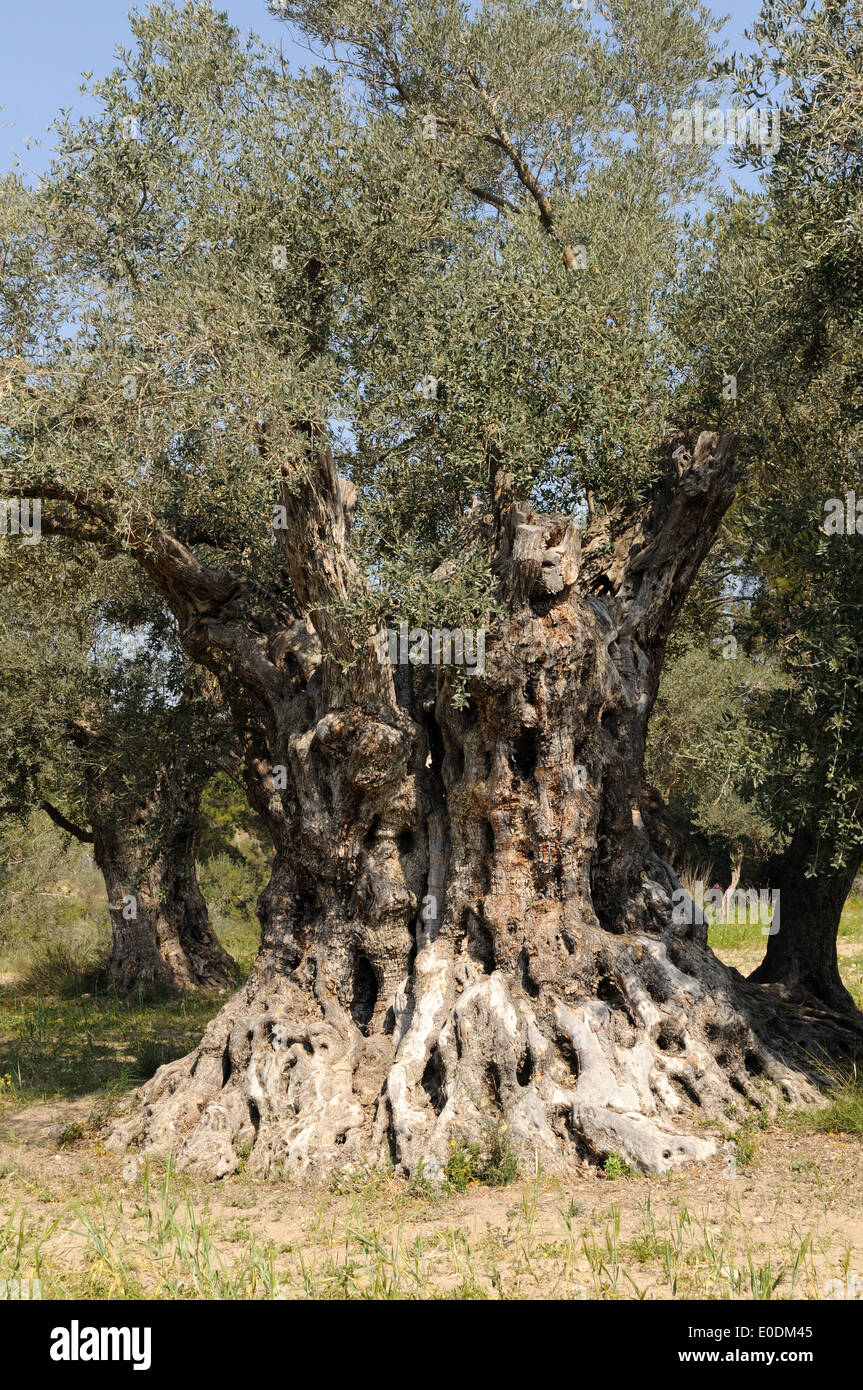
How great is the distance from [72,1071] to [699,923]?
7.49m

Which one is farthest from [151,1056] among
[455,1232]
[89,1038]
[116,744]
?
[455,1232]

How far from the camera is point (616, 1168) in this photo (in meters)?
8.38

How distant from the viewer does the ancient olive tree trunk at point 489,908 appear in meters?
9.10

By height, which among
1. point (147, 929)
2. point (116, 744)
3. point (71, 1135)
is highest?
point (116, 744)

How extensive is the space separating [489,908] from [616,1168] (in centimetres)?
246

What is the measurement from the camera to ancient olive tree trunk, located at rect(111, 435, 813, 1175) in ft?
29.9

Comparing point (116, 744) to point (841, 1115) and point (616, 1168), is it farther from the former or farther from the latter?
point (841, 1115)

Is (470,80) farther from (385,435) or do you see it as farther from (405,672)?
(405,672)

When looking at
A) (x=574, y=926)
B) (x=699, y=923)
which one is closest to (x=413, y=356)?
(x=574, y=926)

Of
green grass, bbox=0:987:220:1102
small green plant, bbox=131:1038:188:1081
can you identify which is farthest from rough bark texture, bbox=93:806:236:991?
small green plant, bbox=131:1038:188:1081

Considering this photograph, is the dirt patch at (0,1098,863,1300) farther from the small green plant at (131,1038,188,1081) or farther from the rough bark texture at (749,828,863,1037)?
the rough bark texture at (749,828,863,1037)

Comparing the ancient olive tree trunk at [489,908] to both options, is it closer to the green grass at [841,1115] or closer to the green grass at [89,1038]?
the green grass at [841,1115]

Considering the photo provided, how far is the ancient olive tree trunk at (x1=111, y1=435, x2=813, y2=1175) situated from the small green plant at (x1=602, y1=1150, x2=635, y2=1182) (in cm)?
10

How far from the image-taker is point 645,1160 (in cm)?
840
